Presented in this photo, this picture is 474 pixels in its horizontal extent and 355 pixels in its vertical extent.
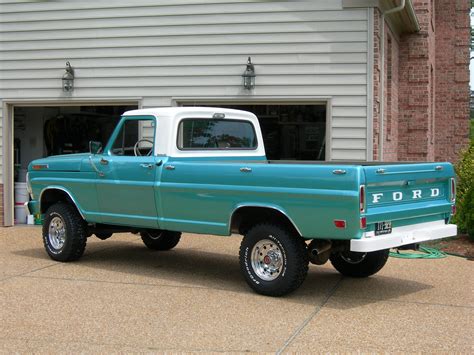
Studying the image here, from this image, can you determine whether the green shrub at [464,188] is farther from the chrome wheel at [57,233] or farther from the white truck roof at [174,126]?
the chrome wheel at [57,233]

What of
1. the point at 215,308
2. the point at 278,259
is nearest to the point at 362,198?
the point at 278,259

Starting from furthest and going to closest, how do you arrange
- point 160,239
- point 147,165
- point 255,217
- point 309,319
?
point 160,239
point 147,165
point 255,217
point 309,319

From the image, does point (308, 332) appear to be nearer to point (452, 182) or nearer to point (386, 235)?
point (386, 235)

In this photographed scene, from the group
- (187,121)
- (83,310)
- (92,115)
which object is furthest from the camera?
(92,115)

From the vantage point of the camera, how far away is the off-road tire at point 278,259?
6.41 metres

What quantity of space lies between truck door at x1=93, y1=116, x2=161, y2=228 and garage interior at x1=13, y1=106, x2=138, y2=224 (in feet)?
18.5

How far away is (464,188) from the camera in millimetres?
11289

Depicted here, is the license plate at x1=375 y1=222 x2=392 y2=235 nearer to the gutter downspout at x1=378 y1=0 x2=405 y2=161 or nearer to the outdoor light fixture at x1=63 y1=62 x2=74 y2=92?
the gutter downspout at x1=378 y1=0 x2=405 y2=161

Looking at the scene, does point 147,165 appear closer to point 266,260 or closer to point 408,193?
point 266,260

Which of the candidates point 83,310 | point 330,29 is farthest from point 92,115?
point 83,310

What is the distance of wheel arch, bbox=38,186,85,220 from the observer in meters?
8.59

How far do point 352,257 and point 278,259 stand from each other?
1.38 meters

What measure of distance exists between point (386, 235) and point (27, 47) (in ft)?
28.4

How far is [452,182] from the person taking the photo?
7094 mm
